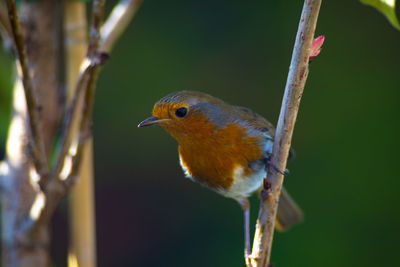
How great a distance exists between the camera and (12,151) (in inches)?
63.1

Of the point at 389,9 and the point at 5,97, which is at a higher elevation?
the point at 389,9

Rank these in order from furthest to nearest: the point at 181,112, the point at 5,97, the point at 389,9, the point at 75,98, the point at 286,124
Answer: the point at 5,97 < the point at 181,112 < the point at 75,98 < the point at 286,124 < the point at 389,9

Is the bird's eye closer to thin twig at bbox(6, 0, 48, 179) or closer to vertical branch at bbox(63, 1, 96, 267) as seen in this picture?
vertical branch at bbox(63, 1, 96, 267)

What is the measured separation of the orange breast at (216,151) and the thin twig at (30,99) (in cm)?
44

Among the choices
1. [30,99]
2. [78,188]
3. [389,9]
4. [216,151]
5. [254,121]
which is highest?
[389,9]

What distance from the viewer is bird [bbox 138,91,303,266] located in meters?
1.51

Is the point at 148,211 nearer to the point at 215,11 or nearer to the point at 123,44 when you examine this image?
the point at 123,44

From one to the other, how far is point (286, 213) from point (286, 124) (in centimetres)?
99

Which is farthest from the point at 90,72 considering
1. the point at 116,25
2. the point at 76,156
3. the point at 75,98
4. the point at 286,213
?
the point at 286,213

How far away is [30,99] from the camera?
3.90 ft

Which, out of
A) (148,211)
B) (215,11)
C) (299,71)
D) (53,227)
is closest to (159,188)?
(148,211)

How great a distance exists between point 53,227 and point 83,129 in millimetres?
2318

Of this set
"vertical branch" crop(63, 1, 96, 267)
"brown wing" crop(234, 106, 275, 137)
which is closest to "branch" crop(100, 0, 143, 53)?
"vertical branch" crop(63, 1, 96, 267)

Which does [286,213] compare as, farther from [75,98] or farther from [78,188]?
[75,98]
